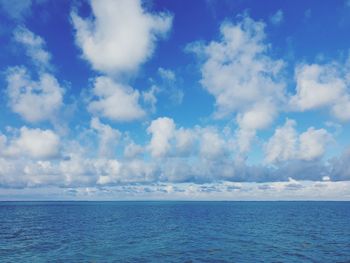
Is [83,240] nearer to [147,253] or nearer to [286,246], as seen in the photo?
[147,253]

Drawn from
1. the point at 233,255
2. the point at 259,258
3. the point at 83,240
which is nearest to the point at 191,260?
the point at 233,255

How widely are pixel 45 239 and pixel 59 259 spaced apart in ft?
78.4

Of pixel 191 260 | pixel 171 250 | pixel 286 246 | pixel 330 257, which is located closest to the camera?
pixel 191 260

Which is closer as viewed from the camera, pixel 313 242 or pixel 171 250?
pixel 171 250

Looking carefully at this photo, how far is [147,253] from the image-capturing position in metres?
53.5

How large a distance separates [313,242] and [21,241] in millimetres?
66018

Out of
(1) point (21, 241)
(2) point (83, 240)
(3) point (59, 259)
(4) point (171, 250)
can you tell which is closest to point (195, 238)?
(4) point (171, 250)

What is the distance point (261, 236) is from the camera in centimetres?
7481

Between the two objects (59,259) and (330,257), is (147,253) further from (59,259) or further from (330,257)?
(330,257)

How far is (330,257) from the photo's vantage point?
170 ft

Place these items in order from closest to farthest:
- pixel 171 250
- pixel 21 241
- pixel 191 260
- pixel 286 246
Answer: pixel 191 260 → pixel 171 250 → pixel 286 246 → pixel 21 241

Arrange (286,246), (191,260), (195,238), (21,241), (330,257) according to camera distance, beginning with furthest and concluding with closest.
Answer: (195,238), (21,241), (286,246), (330,257), (191,260)

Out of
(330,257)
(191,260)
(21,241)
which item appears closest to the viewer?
(191,260)

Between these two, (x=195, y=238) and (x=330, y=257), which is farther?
(x=195, y=238)
